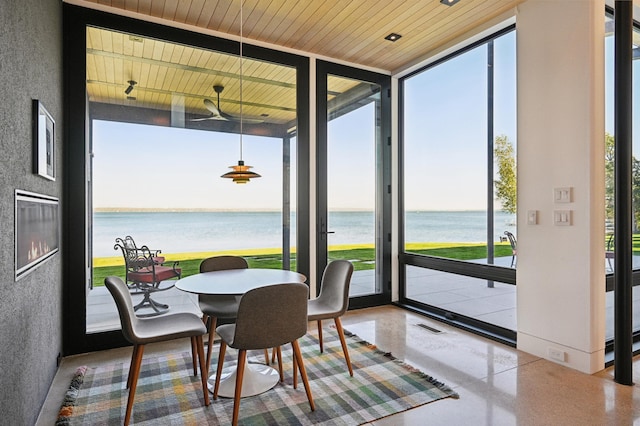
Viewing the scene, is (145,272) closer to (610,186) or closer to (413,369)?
(413,369)

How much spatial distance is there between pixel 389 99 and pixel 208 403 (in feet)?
13.0

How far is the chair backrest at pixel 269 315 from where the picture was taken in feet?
6.74

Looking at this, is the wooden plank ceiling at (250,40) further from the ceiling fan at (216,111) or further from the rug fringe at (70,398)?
the rug fringe at (70,398)

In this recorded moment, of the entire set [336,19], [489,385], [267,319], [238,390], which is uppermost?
[336,19]

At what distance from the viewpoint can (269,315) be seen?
2.10m

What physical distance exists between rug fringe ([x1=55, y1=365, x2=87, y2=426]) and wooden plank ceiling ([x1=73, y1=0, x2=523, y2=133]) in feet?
7.46

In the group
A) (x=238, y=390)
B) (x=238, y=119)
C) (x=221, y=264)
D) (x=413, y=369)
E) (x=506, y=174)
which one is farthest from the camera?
(x=238, y=119)

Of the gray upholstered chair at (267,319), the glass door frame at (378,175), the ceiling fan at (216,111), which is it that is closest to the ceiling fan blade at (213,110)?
the ceiling fan at (216,111)

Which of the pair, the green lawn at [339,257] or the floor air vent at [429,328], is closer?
the green lawn at [339,257]

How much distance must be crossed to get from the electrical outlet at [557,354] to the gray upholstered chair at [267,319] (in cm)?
202

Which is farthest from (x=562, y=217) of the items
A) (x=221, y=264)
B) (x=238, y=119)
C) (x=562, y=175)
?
(x=238, y=119)

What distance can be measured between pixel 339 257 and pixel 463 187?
1634 mm

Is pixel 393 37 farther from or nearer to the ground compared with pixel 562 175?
farther from the ground

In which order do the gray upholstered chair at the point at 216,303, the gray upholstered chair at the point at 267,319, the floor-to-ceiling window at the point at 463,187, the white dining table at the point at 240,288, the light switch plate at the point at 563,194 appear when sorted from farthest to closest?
the floor-to-ceiling window at the point at 463,187
the light switch plate at the point at 563,194
the gray upholstered chair at the point at 216,303
the white dining table at the point at 240,288
the gray upholstered chair at the point at 267,319
